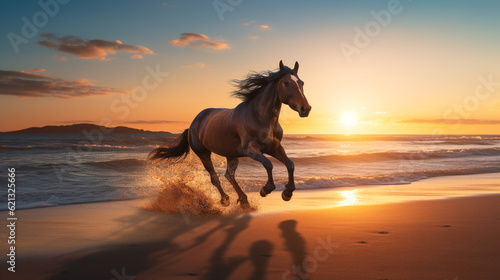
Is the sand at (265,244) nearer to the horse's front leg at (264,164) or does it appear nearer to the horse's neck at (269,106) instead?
the horse's front leg at (264,164)

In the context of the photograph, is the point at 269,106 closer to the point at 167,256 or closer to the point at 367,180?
the point at 167,256

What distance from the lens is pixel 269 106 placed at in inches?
236

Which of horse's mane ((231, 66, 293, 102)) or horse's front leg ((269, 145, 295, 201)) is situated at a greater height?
horse's mane ((231, 66, 293, 102))

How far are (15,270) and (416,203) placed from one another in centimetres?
653

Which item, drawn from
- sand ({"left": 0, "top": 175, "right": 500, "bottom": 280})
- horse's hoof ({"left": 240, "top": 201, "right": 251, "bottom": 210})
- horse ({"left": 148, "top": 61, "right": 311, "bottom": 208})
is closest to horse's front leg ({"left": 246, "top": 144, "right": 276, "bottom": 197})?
horse ({"left": 148, "top": 61, "right": 311, "bottom": 208})

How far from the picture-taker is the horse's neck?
597 cm

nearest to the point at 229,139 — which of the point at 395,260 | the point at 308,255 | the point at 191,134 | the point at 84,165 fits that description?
the point at 191,134

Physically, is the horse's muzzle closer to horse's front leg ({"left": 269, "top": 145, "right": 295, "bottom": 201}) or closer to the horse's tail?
horse's front leg ({"left": 269, "top": 145, "right": 295, "bottom": 201})

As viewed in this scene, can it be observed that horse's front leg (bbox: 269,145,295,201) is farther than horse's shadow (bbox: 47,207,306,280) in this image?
Yes

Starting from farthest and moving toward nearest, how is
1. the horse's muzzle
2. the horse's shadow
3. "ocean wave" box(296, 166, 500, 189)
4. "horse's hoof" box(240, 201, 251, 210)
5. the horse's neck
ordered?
1. "ocean wave" box(296, 166, 500, 189)
2. "horse's hoof" box(240, 201, 251, 210)
3. the horse's neck
4. the horse's muzzle
5. the horse's shadow

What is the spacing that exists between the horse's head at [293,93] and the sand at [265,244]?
1632 millimetres

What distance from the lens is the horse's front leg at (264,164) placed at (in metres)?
5.71

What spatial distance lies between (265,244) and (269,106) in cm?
245

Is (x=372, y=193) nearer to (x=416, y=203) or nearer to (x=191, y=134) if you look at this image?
(x=416, y=203)
